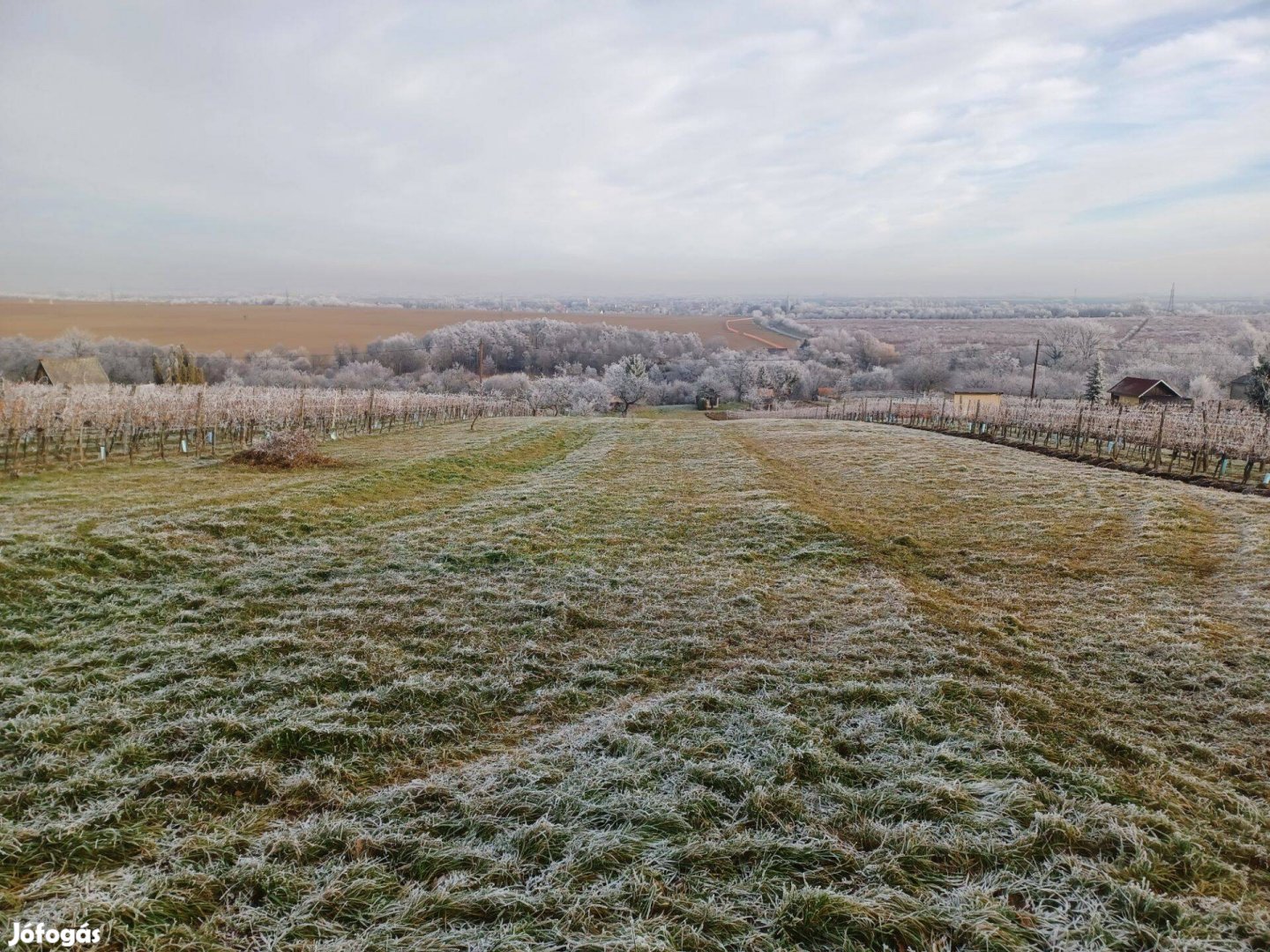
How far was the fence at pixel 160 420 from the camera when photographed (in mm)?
19078

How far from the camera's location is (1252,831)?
140 inches

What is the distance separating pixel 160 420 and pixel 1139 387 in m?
60.1

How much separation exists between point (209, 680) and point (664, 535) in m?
7.06

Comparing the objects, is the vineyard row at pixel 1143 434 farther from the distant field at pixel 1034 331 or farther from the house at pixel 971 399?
the distant field at pixel 1034 331

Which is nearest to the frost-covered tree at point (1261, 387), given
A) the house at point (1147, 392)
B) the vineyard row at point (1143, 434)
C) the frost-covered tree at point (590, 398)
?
the vineyard row at point (1143, 434)

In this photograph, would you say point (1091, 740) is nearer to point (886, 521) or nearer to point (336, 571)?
point (886, 521)

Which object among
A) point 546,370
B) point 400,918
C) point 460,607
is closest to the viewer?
point 400,918

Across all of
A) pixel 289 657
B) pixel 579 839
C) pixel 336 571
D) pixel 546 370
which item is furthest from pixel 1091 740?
pixel 546 370

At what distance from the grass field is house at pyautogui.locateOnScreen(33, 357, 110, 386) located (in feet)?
153

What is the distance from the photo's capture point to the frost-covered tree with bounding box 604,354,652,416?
75.9m

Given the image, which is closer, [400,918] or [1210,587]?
[400,918]

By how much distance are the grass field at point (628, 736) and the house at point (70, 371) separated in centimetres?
4667

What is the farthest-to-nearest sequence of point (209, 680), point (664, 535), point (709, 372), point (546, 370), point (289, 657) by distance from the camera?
point (546, 370) < point (709, 372) < point (664, 535) < point (289, 657) < point (209, 680)

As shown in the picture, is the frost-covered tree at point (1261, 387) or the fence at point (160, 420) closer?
→ the fence at point (160, 420)
